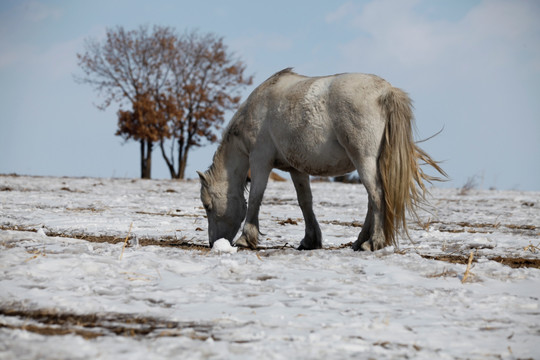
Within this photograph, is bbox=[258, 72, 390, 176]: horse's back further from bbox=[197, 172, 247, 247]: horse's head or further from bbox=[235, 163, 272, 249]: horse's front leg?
bbox=[197, 172, 247, 247]: horse's head

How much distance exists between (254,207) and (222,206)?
558 millimetres

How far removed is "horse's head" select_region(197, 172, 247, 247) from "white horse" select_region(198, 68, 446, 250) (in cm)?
5

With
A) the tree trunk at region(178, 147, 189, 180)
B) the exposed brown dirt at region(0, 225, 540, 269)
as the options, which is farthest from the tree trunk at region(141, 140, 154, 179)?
the exposed brown dirt at region(0, 225, 540, 269)

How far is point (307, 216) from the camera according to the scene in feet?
23.4

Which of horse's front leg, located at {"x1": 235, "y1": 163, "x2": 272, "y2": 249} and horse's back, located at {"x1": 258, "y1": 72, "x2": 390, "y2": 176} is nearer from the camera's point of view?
horse's back, located at {"x1": 258, "y1": 72, "x2": 390, "y2": 176}

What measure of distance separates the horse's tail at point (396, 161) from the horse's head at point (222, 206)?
6.72ft

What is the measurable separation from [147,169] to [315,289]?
95.5ft

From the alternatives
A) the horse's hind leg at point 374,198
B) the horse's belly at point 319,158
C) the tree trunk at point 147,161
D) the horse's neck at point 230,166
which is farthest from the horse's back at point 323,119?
the tree trunk at point 147,161

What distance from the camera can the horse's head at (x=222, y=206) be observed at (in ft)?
24.1

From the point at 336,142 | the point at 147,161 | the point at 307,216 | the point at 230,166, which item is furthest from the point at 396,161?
the point at 147,161

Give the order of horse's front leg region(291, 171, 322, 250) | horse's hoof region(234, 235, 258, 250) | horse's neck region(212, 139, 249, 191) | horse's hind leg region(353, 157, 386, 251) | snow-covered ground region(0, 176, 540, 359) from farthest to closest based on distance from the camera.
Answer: horse's neck region(212, 139, 249, 191) < horse's front leg region(291, 171, 322, 250) < horse's hoof region(234, 235, 258, 250) < horse's hind leg region(353, 157, 386, 251) < snow-covered ground region(0, 176, 540, 359)

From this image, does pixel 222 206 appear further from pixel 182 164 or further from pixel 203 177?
pixel 182 164

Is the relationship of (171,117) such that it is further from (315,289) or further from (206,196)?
(315,289)

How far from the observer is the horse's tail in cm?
598
